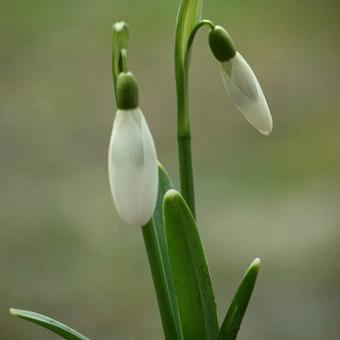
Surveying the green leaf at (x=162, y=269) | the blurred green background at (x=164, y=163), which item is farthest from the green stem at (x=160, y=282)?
the blurred green background at (x=164, y=163)

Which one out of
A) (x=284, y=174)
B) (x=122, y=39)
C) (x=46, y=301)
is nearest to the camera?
(x=122, y=39)

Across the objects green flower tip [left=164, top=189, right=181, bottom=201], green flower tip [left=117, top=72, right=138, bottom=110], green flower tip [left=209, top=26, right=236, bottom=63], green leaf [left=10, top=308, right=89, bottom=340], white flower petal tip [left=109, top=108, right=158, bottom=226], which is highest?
green flower tip [left=209, top=26, right=236, bottom=63]

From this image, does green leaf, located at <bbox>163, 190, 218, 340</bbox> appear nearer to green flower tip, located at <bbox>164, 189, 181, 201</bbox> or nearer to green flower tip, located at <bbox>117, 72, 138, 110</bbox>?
green flower tip, located at <bbox>164, 189, 181, 201</bbox>

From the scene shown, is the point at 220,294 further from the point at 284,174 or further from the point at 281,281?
the point at 284,174

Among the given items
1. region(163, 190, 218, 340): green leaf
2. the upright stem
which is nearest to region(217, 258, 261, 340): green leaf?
region(163, 190, 218, 340): green leaf

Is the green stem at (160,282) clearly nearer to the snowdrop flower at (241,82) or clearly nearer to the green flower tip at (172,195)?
the green flower tip at (172,195)

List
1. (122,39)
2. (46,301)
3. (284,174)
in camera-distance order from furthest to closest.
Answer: (284,174) < (46,301) < (122,39)

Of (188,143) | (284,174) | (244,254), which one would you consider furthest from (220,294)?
(188,143)
